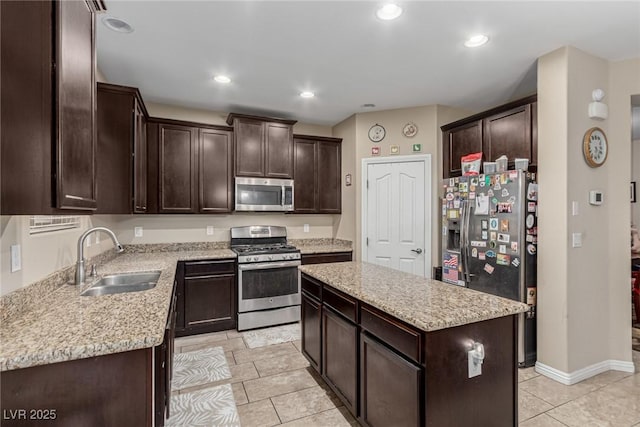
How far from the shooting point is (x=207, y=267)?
3609 millimetres

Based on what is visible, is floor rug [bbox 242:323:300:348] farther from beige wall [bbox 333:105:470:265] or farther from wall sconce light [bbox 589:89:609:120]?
wall sconce light [bbox 589:89:609:120]

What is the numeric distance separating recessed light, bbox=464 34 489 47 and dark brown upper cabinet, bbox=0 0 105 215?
2564mm

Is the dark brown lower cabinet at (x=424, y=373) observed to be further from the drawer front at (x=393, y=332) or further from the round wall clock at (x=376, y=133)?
the round wall clock at (x=376, y=133)

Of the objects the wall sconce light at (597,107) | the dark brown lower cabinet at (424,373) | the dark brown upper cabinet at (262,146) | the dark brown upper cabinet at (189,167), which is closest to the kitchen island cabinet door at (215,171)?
the dark brown upper cabinet at (189,167)

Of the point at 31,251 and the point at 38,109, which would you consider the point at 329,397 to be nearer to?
the point at 31,251

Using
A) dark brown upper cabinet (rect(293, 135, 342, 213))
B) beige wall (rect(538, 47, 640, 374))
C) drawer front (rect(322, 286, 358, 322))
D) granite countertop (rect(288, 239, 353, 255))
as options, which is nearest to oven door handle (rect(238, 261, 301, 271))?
granite countertop (rect(288, 239, 353, 255))

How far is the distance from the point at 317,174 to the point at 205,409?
3.20 metres

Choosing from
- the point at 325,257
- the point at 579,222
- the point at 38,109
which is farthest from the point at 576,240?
the point at 38,109

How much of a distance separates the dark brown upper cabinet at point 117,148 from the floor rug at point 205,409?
64.4 inches

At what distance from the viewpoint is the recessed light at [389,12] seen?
6.84 feet

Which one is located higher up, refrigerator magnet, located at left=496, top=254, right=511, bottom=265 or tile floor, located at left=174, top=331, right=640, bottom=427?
refrigerator magnet, located at left=496, top=254, right=511, bottom=265

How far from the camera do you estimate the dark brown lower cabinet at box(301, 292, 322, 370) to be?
2.48 metres

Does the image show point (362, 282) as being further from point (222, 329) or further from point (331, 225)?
point (331, 225)

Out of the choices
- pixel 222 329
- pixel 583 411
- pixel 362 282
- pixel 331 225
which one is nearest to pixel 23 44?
pixel 362 282
